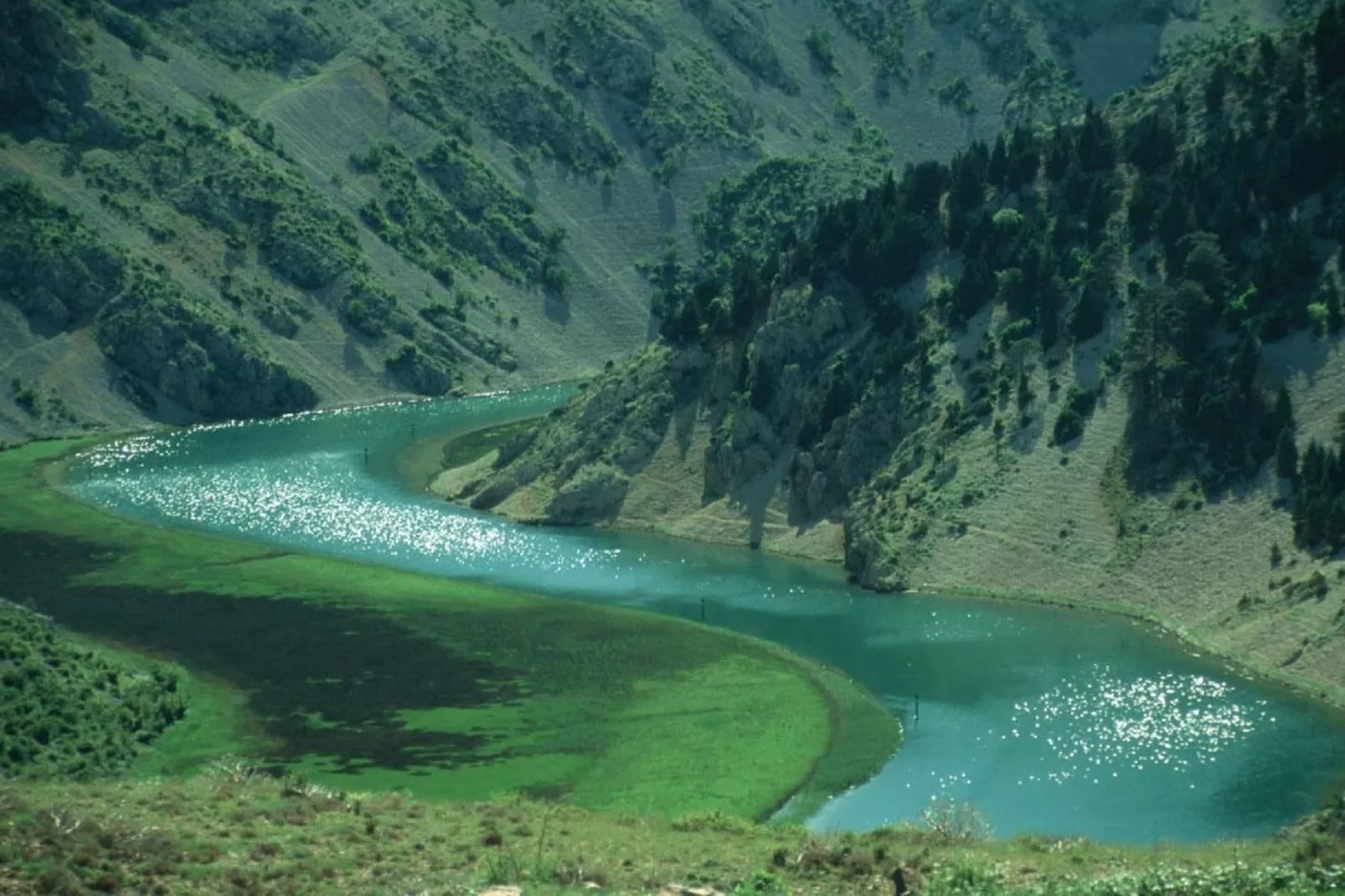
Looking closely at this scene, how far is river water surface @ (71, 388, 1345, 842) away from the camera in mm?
78250

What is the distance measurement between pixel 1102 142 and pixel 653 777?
7045 cm

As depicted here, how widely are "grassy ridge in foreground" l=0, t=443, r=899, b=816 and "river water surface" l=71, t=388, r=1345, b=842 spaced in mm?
2865

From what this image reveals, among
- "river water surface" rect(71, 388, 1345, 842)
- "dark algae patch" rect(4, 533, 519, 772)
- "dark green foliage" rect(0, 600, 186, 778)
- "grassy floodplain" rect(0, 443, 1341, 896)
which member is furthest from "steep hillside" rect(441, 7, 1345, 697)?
"dark green foliage" rect(0, 600, 186, 778)

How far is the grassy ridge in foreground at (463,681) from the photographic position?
83188mm

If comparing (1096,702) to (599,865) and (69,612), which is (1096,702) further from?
(69,612)

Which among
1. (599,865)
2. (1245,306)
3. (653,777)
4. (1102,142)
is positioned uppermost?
(1102,142)

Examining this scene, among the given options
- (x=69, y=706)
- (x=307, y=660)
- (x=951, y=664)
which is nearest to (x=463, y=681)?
(x=307, y=660)

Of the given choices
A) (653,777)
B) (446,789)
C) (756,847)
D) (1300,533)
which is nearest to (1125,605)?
(1300,533)

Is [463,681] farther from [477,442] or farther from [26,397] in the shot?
[26,397]

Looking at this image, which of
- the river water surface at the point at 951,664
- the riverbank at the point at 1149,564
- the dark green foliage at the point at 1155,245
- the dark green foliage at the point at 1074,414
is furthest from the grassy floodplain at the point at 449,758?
the dark green foliage at the point at 1155,245

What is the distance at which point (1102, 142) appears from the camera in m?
135

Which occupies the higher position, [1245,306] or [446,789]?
[1245,306]

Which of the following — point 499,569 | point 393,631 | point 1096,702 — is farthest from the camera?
point 499,569

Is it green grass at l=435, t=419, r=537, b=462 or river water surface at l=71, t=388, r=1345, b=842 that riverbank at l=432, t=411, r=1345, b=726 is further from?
green grass at l=435, t=419, r=537, b=462
